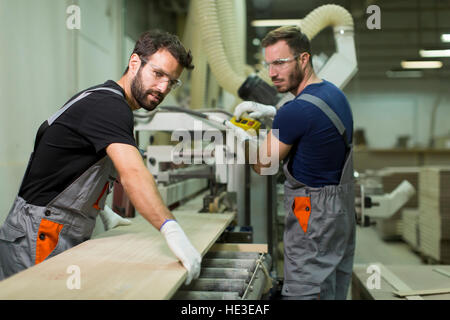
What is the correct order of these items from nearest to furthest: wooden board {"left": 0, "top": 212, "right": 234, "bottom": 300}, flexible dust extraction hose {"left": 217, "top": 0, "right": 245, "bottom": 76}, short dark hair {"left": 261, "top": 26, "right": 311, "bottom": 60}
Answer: wooden board {"left": 0, "top": 212, "right": 234, "bottom": 300}, short dark hair {"left": 261, "top": 26, "right": 311, "bottom": 60}, flexible dust extraction hose {"left": 217, "top": 0, "right": 245, "bottom": 76}

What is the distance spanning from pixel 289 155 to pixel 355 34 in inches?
45.4

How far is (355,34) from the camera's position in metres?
2.41

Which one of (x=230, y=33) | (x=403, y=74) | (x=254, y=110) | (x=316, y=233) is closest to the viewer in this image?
(x=316, y=233)

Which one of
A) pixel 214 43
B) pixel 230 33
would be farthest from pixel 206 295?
pixel 230 33

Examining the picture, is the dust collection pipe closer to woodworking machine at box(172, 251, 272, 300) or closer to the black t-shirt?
woodworking machine at box(172, 251, 272, 300)

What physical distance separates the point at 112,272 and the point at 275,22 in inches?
108

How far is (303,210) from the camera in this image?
1.68m

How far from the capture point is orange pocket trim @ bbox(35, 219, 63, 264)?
4.55 ft

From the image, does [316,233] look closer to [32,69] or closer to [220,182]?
[220,182]

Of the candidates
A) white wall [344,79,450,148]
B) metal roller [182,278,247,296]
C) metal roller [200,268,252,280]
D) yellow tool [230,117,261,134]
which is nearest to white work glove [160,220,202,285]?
metal roller [182,278,247,296]

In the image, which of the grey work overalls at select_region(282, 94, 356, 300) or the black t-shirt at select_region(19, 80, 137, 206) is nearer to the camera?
the black t-shirt at select_region(19, 80, 137, 206)

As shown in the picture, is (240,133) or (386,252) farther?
(386,252)

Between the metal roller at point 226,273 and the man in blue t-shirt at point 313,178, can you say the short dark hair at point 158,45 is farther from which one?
the metal roller at point 226,273

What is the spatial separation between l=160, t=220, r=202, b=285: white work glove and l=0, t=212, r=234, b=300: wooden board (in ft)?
0.10
